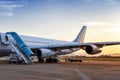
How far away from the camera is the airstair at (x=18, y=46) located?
99.5 ft

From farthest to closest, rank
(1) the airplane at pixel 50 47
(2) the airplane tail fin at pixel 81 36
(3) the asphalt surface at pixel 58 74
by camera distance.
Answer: (2) the airplane tail fin at pixel 81 36 < (1) the airplane at pixel 50 47 < (3) the asphalt surface at pixel 58 74

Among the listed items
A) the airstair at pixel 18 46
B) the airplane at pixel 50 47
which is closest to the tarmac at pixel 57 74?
the airstair at pixel 18 46

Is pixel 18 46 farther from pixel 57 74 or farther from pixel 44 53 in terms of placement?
pixel 57 74

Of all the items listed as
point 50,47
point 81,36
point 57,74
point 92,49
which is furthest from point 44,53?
point 81,36

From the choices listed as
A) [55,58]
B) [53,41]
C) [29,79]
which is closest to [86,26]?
[53,41]

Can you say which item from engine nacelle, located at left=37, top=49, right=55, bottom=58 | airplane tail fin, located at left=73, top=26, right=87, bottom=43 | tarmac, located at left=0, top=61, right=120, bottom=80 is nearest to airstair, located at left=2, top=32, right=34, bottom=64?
engine nacelle, located at left=37, top=49, right=55, bottom=58

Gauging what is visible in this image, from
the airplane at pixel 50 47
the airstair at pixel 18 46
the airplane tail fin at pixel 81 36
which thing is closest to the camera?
the airstair at pixel 18 46

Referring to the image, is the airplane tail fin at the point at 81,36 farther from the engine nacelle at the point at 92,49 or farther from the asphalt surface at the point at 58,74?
the asphalt surface at the point at 58,74

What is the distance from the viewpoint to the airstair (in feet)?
99.5

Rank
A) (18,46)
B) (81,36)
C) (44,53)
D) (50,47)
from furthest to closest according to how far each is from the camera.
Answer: (81,36), (50,47), (44,53), (18,46)

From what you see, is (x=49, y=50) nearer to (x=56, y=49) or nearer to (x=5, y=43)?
(x=56, y=49)

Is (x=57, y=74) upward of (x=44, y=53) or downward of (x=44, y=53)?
downward

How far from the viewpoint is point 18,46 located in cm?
3216

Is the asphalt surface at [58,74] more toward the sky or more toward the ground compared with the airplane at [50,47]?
more toward the ground
